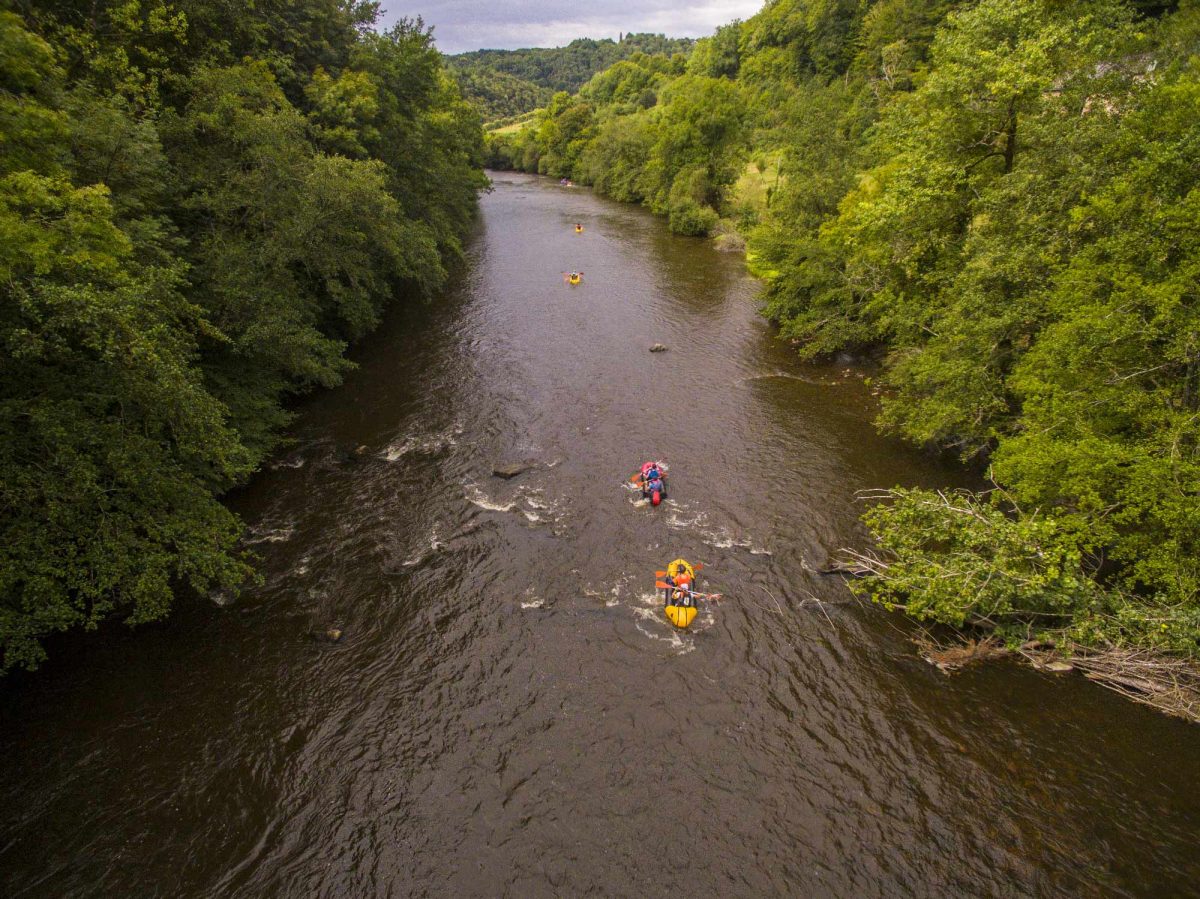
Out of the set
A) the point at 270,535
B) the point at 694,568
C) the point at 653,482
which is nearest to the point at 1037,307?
the point at 653,482

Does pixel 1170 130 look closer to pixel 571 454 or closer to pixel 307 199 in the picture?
pixel 571 454

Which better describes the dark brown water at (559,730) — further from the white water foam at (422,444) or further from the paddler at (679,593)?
the white water foam at (422,444)

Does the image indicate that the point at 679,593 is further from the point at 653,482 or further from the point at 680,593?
the point at 653,482

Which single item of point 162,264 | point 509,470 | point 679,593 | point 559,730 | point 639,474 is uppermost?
point 162,264

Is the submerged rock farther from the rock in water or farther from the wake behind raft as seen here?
the rock in water

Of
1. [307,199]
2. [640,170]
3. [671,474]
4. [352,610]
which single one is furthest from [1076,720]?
[640,170]

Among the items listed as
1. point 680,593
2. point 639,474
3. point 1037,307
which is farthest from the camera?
point 639,474
